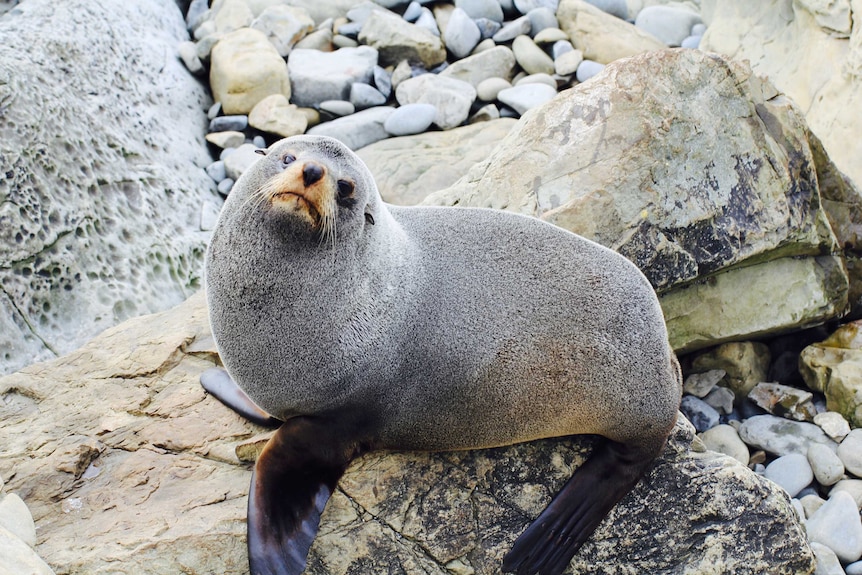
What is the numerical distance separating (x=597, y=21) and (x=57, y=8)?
19.7ft

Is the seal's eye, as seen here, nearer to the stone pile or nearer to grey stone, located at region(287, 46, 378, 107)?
the stone pile

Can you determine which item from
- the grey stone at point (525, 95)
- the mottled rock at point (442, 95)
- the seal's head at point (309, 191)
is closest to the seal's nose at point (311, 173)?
the seal's head at point (309, 191)

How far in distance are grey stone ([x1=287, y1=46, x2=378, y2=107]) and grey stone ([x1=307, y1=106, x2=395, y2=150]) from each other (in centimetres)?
56

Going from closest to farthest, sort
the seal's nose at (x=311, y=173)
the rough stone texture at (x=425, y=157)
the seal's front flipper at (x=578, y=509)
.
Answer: the seal's nose at (x=311, y=173)
the seal's front flipper at (x=578, y=509)
the rough stone texture at (x=425, y=157)

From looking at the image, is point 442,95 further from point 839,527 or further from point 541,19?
point 839,527

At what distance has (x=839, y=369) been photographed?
5.65 m

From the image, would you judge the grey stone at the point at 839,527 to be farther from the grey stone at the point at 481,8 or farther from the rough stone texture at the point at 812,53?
the grey stone at the point at 481,8

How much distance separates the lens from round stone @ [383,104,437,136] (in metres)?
8.88

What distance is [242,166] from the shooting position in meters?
8.41

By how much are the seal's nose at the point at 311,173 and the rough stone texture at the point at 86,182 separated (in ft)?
11.9

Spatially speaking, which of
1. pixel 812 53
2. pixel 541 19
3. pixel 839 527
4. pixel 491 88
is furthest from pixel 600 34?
pixel 839 527

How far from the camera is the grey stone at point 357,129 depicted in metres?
8.94

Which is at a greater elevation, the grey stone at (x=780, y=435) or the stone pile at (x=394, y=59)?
the stone pile at (x=394, y=59)

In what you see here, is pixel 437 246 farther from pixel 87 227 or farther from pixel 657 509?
pixel 87 227
